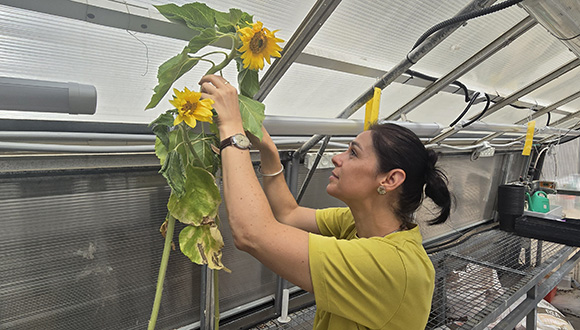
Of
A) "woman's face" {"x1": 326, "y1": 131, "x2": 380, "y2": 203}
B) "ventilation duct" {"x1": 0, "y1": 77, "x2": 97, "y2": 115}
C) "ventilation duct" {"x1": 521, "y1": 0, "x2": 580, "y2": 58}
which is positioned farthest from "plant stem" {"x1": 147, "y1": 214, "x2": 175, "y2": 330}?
"ventilation duct" {"x1": 521, "y1": 0, "x2": 580, "y2": 58}

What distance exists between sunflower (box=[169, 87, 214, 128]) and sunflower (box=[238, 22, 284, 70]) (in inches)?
4.0

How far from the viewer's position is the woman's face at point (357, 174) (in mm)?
761

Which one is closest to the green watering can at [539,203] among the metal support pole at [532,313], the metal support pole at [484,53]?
the metal support pole at [532,313]

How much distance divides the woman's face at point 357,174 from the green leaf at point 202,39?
421 mm

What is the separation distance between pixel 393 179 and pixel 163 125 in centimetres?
50

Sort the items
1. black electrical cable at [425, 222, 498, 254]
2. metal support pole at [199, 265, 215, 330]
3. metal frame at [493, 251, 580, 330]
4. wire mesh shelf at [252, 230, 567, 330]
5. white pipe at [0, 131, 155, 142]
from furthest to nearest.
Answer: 1. black electrical cable at [425, 222, 498, 254]
2. metal frame at [493, 251, 580, 330]
3. wire mesh shelf at [252, 230, 567, 330]
4. metal support pole at [199, 265, 215, 330]
5. white pipe at [0, 131, 155, 142]

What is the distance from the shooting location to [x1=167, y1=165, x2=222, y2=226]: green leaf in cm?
52

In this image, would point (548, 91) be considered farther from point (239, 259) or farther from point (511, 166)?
point (239, 259)

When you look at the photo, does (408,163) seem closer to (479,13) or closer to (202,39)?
(479,13)

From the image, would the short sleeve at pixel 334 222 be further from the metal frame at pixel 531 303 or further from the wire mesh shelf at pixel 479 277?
the metal frame at pixel 531 303

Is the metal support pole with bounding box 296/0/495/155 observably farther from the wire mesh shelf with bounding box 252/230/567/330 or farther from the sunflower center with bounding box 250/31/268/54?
the wire mesh shelf with bounding box 252/230/567/330

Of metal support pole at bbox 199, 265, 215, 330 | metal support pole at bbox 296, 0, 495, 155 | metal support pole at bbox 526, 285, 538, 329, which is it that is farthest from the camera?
metal support pole at bbox 526, 285, 538, 329

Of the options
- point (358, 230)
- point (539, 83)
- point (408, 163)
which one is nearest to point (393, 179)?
point (408, 163)

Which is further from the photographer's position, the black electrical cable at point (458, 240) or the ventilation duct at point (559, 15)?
the black electrical cable at point (458, 240)
